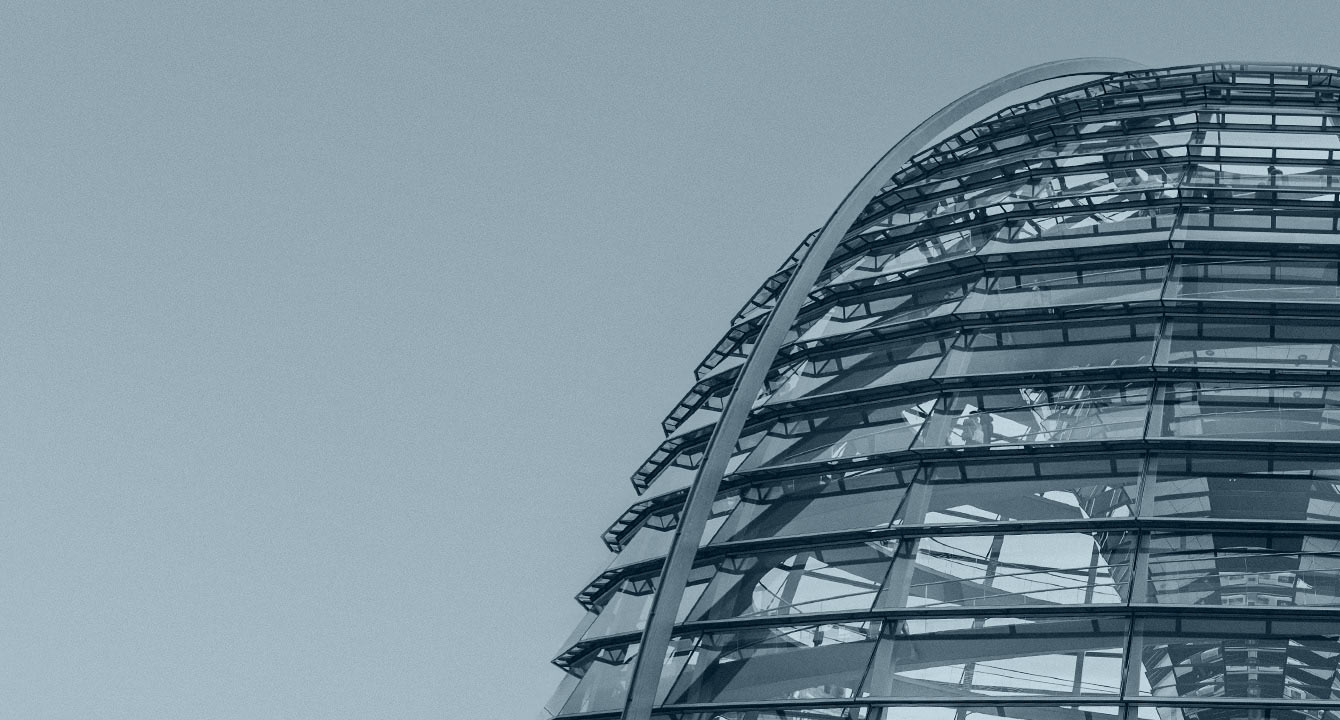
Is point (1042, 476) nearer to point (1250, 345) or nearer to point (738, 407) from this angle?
point (1250, 345)

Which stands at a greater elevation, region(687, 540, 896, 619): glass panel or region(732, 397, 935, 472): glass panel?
region(732, 397, 935, 472): glass panel

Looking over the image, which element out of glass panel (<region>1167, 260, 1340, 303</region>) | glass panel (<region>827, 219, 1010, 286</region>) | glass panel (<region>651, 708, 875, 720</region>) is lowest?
glass panel (<region>651, 708, 875, 720</region>)

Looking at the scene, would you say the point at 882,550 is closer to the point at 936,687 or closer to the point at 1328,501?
the point at 936,687

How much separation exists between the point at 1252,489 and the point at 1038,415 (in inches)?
101

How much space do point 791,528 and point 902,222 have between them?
798 centimetres

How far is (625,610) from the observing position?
19.9 metres

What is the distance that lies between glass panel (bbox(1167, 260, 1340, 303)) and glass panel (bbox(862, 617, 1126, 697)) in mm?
5539

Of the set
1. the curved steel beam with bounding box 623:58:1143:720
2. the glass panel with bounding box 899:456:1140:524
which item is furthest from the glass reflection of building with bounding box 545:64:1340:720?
the curved steel beam with bounding box 623:58:1143:720

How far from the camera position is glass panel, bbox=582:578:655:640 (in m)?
19.4

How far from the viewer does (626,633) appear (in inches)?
750

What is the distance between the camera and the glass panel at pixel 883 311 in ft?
68.0

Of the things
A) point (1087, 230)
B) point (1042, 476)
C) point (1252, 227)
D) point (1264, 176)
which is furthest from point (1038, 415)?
point (1264, 176)

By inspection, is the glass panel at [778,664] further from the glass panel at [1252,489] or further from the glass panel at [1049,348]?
the glass panel at [1049,348]

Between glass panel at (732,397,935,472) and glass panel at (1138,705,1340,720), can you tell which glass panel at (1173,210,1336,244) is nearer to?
glass panel at (732,397,935,472)
